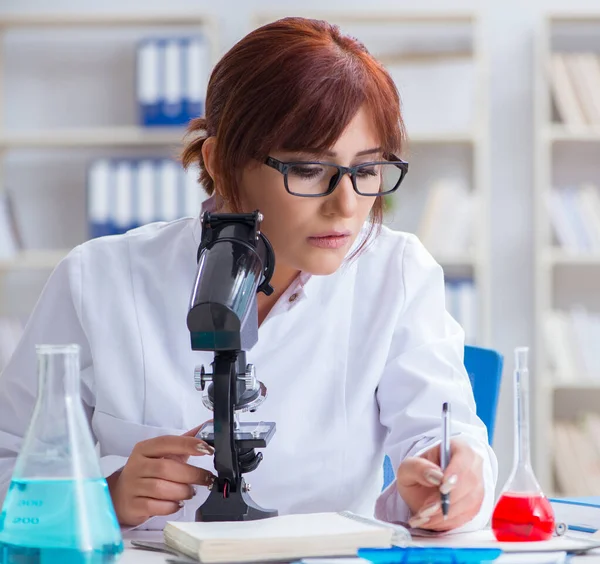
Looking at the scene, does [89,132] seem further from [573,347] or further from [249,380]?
[249,380]

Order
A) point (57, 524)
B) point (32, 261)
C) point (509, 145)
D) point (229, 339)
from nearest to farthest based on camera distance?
point (57, 524) → point (229, 339) → point (32, 261) → point (509, 145)

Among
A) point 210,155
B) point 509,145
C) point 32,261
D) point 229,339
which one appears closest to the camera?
point 229,339

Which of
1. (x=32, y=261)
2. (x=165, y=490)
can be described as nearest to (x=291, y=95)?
(x=165, y=490)

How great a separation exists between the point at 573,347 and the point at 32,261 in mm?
2014

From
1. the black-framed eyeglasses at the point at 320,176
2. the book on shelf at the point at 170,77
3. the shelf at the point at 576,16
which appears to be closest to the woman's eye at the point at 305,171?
the black-framed eyeglasses at the point at 320,176

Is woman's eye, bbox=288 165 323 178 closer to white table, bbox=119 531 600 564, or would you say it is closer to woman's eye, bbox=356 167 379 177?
Result: woman's eye, bbox=356 167 379 177

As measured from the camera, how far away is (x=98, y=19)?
12.0 feet

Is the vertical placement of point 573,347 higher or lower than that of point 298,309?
lower

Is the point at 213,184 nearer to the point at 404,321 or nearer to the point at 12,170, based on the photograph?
the point at 404,321

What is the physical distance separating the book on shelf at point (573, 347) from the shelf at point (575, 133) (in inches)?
24.8

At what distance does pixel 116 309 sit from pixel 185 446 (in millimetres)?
436

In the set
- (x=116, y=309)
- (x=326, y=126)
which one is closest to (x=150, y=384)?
(x=116, y=309)

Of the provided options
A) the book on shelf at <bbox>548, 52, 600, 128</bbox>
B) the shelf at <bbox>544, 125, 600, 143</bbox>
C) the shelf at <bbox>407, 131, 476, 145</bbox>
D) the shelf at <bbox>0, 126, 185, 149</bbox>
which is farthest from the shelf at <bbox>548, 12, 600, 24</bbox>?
the shelf at <bbox>0, 126, 185, 149</bbox>

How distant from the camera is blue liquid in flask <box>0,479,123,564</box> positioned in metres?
0.83
